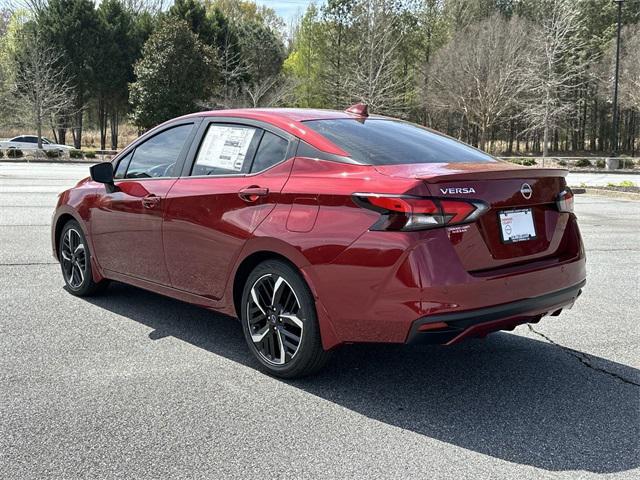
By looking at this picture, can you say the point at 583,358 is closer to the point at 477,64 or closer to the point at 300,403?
the point at 300,403

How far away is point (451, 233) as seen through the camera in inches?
130

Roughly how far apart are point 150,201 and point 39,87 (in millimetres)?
41020

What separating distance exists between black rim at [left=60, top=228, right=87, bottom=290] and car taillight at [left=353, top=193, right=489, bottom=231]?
3337mm

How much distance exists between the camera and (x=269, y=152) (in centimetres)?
412

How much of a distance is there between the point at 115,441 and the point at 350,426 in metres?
1.18

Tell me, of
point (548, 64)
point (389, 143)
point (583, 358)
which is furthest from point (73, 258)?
point (548, 64)

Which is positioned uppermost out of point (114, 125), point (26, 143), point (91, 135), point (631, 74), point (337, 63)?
point (337, 63)

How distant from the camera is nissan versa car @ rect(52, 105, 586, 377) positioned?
3.31m

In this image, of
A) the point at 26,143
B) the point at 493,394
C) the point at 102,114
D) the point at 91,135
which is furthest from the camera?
the point at 91,135

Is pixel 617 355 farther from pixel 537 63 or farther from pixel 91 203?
pixel 537 63

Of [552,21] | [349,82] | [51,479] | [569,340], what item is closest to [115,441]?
[51,479]

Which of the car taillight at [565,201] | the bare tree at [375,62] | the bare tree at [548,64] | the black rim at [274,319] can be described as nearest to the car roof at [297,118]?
the black rim at [274,319]

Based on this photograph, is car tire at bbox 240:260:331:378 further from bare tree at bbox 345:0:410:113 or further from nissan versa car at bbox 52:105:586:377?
bare tree at bbox 345:0:410:113

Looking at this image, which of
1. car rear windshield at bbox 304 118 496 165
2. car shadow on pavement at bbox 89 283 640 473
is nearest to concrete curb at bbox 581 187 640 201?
car shadow on pavement at bbox 89 283 640 473
